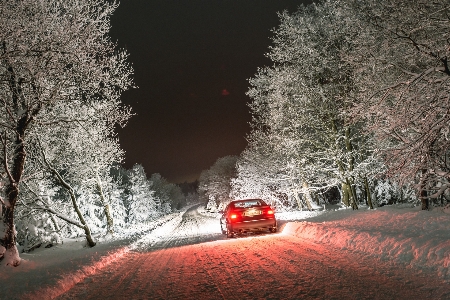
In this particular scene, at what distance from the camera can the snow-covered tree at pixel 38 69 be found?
30.9ft

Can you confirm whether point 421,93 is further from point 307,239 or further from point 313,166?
point 313,166

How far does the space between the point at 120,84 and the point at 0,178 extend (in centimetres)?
511

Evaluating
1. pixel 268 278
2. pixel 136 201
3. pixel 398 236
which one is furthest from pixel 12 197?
pixel 136 201

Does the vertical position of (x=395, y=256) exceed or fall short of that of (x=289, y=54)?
it falls short

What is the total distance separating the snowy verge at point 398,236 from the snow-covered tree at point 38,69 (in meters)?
9.03

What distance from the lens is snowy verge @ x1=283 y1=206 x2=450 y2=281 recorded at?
5992 mm

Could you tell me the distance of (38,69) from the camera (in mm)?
9742

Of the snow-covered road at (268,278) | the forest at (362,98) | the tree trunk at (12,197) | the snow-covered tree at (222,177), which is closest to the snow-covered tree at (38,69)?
the tree trunk at (12,197)

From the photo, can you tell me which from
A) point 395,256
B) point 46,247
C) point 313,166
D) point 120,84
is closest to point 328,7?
point 313,166

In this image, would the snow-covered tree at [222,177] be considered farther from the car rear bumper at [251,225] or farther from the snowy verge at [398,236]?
the snowy verge at [398,236]

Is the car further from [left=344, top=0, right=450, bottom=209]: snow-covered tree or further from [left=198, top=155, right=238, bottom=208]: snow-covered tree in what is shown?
[left=198, top=155, right=238, bottom=208]: snow-covered tree

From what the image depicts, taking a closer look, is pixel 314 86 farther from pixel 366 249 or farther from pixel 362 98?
pixel 366 249

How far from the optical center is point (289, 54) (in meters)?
16.7

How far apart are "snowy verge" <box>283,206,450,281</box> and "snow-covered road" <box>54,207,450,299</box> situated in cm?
38
